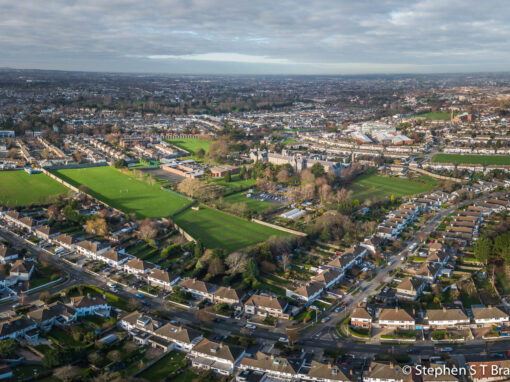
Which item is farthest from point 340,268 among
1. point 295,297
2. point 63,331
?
point 63,331

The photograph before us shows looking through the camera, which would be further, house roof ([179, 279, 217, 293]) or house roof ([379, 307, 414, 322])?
house roof ([179, 279, 217, 293])

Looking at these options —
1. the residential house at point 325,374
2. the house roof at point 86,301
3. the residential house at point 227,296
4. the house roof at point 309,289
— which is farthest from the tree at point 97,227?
the residential house at point 325,374

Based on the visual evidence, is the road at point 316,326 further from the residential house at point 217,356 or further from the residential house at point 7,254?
the residential house at point 217,356

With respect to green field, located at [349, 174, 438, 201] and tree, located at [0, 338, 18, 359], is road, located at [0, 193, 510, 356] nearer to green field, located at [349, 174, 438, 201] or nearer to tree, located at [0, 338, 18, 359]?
tree, located at [0, 338, 18, 359]

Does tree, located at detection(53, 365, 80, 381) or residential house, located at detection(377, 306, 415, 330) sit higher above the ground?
residential house, located at detection(377, 306, 415, 330)

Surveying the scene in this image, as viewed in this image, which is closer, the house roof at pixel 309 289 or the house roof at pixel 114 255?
the house roof at pixel 309 289

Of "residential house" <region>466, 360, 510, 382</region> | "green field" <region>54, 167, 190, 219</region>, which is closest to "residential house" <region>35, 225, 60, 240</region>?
"green field" <region>54, 167, 190, 219</region>

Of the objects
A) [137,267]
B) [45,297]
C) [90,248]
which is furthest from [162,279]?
[90,248]
